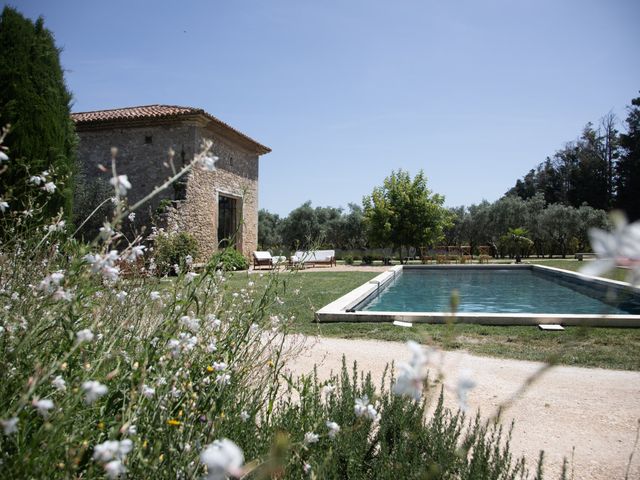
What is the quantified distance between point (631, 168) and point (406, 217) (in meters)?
21.2

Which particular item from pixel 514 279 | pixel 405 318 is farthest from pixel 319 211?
pixel 405 318

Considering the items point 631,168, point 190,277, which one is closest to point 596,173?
point 631,168

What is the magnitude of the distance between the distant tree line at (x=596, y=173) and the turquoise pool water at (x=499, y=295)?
20554 millimetres

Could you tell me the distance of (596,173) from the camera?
37.9 m

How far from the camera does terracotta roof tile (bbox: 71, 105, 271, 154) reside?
13969mm

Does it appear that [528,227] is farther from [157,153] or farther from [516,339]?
[516,339]

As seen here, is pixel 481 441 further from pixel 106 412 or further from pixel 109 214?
pixel 109 214

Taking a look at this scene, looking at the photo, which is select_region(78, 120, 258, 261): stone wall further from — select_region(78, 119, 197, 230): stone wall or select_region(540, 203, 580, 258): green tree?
select_region(540, 203, 580, 258): green tree

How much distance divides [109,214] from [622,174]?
39.0 metres

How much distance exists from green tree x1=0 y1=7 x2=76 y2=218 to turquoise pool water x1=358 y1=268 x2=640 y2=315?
7070 mm

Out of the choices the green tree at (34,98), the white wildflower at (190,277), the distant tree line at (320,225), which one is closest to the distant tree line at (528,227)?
the distant tree line at (320,225)

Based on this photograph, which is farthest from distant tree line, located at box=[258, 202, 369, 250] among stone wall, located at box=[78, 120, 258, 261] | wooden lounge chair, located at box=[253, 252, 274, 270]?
stone wall, located at box=[78, 120, 258, 261]

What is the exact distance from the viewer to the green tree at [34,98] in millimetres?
7770

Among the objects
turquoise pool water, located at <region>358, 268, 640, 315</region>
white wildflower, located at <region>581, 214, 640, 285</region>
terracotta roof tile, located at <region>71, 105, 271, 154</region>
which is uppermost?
terracotta roof tile, located at <region>71, 105, 271, 154</region>
